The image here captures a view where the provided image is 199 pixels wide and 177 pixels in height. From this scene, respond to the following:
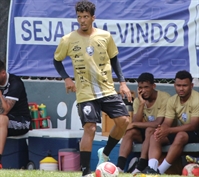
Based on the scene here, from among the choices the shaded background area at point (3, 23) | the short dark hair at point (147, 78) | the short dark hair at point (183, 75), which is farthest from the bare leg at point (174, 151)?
the shaded background area at point (3, 23)

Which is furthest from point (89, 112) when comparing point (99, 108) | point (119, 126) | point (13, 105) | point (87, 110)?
point (13, 105)

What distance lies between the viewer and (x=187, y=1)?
9.52m

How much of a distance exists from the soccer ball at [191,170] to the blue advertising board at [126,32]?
1455mm

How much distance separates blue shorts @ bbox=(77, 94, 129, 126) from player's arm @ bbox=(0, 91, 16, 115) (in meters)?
2.39

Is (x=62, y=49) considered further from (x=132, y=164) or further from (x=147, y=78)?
(x=132, y=164)

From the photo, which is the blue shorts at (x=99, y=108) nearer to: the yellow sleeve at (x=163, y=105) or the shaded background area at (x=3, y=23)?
the yellow sleeve at (x=163, y=105)

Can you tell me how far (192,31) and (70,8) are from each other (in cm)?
186

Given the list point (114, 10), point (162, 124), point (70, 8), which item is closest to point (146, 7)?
point (114, 10)

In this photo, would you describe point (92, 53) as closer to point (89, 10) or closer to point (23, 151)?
point (89, 10)

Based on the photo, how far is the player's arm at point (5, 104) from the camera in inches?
374

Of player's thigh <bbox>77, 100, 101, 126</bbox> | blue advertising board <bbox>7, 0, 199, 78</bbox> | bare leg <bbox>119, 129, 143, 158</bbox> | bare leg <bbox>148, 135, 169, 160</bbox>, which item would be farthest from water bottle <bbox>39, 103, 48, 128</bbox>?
player's thigh <bbox>77, 100, 101, 126</bbox>

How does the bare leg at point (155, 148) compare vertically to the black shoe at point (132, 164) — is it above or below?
above

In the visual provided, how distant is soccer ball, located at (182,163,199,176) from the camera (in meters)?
8.47

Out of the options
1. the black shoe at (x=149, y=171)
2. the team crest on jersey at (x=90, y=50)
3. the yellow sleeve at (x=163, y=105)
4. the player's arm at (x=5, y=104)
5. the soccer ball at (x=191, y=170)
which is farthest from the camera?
the player's arm at (x=5, y=104)
